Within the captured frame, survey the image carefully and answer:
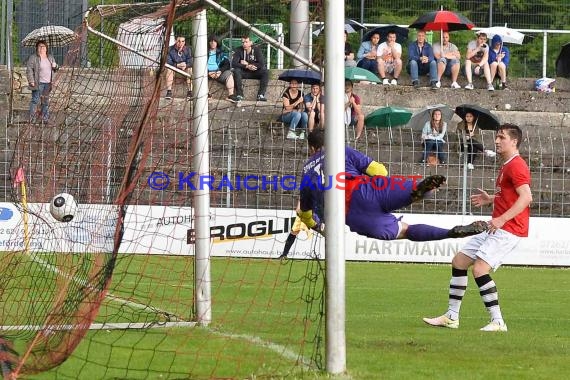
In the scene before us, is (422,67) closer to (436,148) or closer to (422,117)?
(422,117)

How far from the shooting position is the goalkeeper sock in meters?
9.99

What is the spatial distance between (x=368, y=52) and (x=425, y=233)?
15905 millimetres

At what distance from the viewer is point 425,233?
33.2ft

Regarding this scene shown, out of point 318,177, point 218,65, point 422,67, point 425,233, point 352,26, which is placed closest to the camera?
point 318,177

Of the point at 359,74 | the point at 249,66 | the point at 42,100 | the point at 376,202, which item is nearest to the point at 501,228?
the point at 376,202

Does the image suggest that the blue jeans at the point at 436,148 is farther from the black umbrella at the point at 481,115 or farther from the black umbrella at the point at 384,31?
the black umbrella at the point at 384,31

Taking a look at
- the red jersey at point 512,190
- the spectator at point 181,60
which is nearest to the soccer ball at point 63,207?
the spectator at point 181,60

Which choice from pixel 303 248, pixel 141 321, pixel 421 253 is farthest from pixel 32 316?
pixel 421 253

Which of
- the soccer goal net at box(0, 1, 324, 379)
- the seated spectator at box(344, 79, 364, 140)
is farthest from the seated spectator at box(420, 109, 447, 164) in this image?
the soccer goal net at box(0, 1, 324, 379)

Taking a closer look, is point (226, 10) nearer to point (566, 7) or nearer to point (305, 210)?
point (305, 210)

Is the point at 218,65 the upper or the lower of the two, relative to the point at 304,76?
upper

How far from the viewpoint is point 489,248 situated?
34.7 feet

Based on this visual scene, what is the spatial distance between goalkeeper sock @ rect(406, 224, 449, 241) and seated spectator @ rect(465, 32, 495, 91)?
16747 millimetres

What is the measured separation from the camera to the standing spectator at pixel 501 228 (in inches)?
413
